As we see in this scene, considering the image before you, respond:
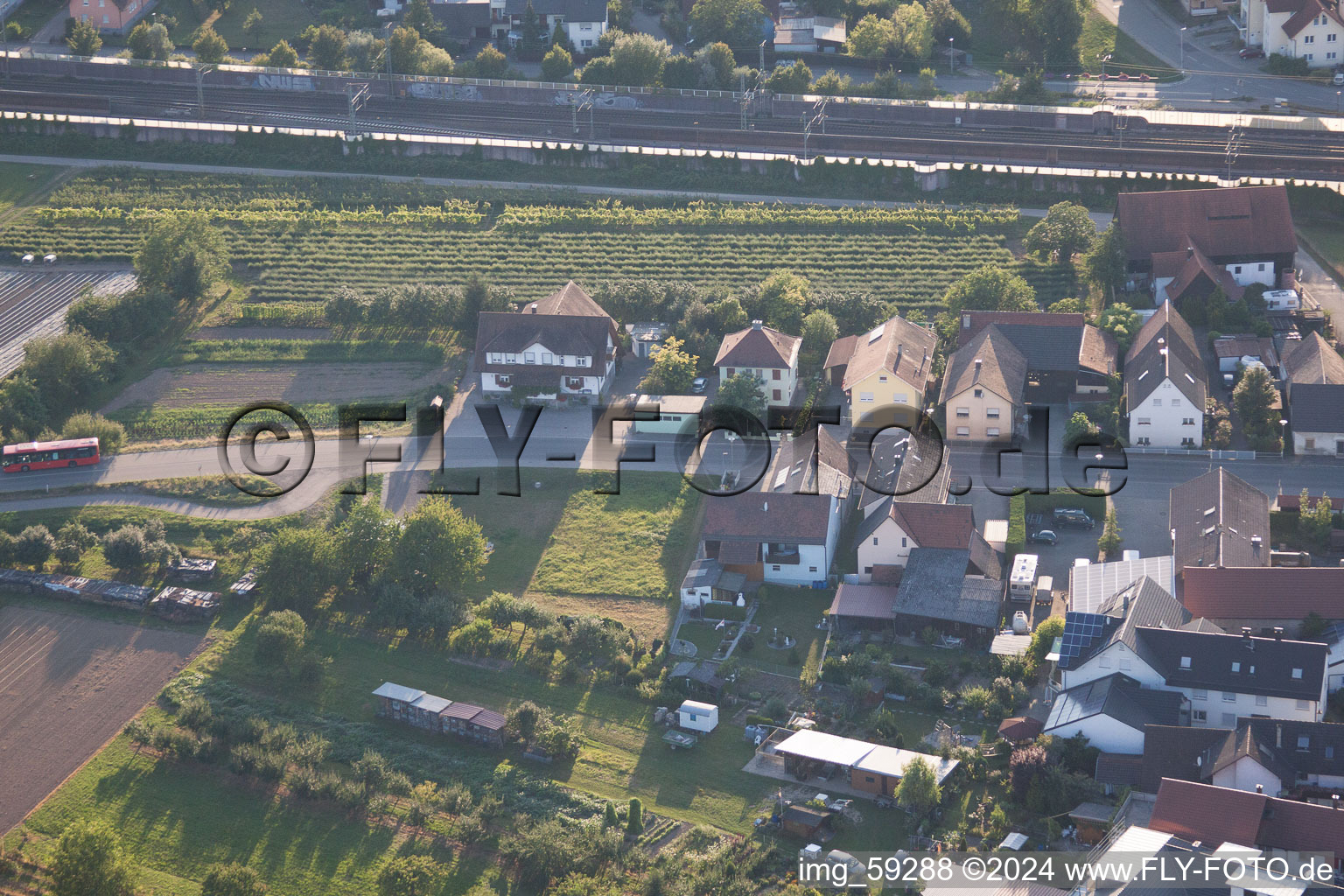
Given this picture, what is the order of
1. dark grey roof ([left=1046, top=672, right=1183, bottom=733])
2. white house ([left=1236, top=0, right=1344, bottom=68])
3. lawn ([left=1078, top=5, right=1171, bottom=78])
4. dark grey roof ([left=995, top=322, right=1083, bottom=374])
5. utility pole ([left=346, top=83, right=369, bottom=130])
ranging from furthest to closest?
lawn ([left=1078, top=5, right=1171, bottom=78])
white house ([left=1236, top=0, right=1344, bottom=68])
utility pole ([left=346, top=83, right=369, bottom=130])
dark grey roof ([left=995, top=322, right=1083, bottom=374])
dark grey roof ([left=1046, top=672, right=1183, bottom=733])

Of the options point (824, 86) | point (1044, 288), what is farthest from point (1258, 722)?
point (824, 86)

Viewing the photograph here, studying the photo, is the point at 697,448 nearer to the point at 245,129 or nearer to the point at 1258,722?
the point at 1258,722

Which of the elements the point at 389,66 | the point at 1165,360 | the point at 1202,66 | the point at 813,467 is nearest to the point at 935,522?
the point at 813,467

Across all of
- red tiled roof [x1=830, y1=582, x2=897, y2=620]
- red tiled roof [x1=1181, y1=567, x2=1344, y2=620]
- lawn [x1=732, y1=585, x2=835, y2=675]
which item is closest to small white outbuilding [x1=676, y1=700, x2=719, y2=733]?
lawn [x1=732, y1=585, x2=835, y2=675]

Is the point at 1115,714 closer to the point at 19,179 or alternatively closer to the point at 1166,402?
the point at 1166,402

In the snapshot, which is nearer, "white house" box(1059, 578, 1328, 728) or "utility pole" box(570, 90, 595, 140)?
"white house" box(1059, 578, 1328, 728)

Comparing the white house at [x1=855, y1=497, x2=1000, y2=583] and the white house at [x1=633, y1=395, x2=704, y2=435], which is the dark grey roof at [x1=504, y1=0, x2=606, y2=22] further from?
Answer: the white house at [x1=855, y1=497, x2=1000, y2=583]
